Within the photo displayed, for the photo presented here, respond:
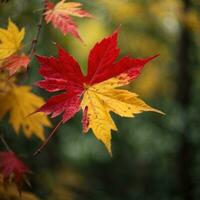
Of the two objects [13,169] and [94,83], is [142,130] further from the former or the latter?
[94,83]

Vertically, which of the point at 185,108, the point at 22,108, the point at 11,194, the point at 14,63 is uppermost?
the point at 14,63

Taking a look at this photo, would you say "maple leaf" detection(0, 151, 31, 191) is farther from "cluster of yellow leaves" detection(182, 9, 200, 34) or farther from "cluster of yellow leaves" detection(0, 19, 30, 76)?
"cluster of yellow leaves" detection(182, 9, 200, 34)

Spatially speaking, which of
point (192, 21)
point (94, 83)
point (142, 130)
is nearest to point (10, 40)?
point (94, 83)

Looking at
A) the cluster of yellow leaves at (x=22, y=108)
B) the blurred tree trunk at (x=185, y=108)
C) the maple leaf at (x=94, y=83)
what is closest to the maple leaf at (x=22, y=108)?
the cluster of yellow leaves at (x=22, y=108)

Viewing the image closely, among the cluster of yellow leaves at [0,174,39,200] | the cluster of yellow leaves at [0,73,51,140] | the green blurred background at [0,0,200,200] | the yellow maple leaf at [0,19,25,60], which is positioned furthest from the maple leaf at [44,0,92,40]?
the green blurred background at [0,0,200,200]

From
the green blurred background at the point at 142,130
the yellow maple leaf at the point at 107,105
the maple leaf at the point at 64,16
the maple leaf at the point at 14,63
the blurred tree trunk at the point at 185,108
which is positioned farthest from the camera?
the blurred tree trunk at the point at 185,108

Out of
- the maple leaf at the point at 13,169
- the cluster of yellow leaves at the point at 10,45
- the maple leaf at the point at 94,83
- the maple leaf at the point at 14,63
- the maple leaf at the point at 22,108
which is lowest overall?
the maple leaf at the point at 13,169

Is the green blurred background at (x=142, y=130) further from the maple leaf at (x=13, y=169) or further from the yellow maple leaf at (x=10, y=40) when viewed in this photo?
the maple leaf at (x=13, y=169)
